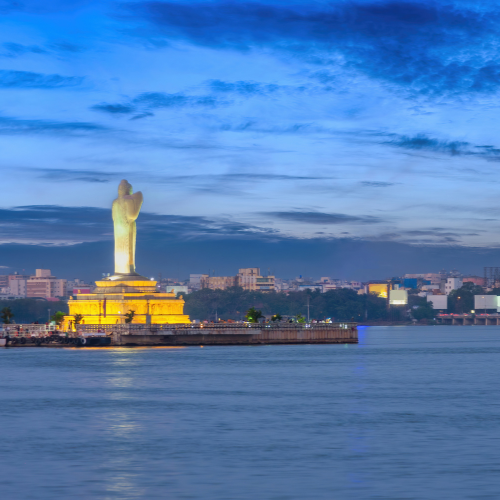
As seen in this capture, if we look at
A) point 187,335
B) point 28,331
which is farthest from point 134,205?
point 187,335

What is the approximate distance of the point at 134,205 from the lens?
77.5 meters

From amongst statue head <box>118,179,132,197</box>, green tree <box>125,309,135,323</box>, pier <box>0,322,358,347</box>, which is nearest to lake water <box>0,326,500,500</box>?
pier <box>0,322,358,347</box>

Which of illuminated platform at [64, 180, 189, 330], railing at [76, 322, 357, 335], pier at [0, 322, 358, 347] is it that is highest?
illuminated platform at [64, 180, 189, 330]

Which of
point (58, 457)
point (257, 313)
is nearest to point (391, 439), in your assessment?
point (58, 457)

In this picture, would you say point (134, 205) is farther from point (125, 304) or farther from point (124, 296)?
point (125, 304)

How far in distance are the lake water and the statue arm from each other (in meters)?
30.6

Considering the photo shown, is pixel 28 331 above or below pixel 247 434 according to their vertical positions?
above

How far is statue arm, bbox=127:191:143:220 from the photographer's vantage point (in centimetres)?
7738

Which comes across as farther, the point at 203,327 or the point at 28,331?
the point at 28,331

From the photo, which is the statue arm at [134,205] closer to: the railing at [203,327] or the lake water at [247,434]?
the railing at [203,327]

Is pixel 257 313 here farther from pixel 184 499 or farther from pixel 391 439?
pixel 184 499

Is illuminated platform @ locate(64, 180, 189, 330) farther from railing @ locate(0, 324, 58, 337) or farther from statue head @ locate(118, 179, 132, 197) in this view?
railing @ locate(0, 324, 58, 337)

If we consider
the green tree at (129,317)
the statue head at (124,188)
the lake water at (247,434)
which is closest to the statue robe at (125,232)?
the statue head at (124,188)

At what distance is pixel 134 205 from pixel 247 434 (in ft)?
175
